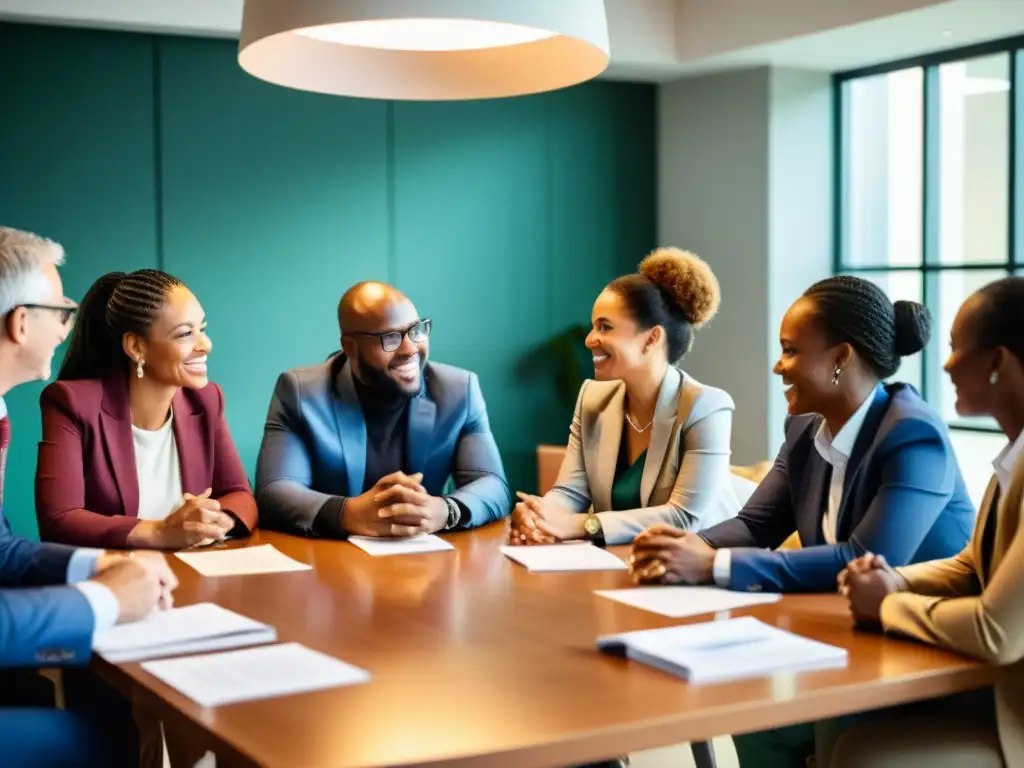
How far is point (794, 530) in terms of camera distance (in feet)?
10.1

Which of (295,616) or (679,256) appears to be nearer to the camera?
(295,616)

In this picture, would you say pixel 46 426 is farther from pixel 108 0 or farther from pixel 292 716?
pixel 108 0

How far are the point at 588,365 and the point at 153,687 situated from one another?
18.1 feet

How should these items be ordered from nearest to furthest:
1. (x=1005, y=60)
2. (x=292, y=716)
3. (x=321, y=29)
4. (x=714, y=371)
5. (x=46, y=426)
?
(x=292, y=716) < (x=321, y=29) < (x=46, y=426) < (x=1005, y=60) < (x=714, y=371)

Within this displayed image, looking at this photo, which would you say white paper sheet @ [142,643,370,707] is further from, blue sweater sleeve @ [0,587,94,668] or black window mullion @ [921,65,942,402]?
black window mullion @ [921,65,942,402]

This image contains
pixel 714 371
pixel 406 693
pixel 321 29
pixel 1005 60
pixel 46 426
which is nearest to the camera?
pixel 406 693

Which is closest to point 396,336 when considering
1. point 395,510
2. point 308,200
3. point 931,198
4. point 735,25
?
point 395,510

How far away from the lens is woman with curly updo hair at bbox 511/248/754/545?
3334mm

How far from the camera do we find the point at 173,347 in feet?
11.0

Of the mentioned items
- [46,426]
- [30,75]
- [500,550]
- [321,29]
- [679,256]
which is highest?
[30,75]

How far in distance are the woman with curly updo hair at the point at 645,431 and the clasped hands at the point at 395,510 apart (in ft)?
0.79

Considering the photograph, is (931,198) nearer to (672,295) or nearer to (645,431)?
(672,295)

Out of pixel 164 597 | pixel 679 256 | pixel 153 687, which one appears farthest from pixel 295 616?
pixel 679 256

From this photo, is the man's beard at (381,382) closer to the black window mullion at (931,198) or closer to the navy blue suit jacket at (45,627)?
the navy blue suit jacket at (45,627)
